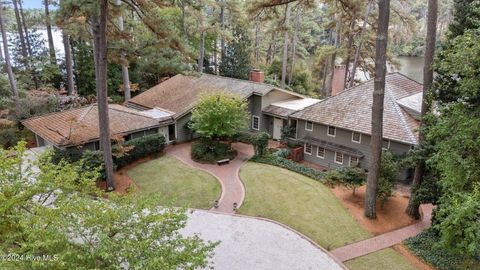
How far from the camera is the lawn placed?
12.5 meters

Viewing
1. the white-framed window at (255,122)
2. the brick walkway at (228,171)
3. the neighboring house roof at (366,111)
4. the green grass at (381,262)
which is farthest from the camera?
the white-framed window at (255,122)

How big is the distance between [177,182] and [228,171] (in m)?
3.22

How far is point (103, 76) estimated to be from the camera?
16.0 metres

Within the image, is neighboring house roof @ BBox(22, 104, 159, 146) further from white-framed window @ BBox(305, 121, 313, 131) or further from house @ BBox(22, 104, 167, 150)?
white-framed window @ BBox(305, 121, 313, 131)

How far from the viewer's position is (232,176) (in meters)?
19.3

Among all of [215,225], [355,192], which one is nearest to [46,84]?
[215,225]

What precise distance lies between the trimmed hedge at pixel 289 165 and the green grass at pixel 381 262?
6418mm

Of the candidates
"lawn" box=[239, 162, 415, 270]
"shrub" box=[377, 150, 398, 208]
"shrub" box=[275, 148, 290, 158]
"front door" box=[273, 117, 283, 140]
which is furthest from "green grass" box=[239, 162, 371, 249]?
"front door" box=[273, 117, 283, 140]

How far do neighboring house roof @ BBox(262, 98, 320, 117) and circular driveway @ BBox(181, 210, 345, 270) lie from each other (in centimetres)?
1106

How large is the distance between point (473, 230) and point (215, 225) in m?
8.97

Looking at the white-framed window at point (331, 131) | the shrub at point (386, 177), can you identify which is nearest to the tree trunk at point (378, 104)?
the shrub at point (386, 177)

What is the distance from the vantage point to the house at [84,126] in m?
19.0

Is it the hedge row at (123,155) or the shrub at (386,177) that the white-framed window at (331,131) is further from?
the hedge row at (123,155)

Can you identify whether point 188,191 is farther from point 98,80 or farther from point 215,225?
point 98,80
